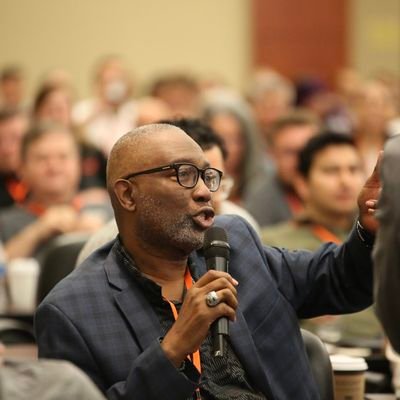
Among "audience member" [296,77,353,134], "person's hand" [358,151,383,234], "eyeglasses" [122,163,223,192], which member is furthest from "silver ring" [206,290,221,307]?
"audience member" [296,77,353,134]

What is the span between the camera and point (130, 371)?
8.51 ft

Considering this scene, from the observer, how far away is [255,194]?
5910 mm

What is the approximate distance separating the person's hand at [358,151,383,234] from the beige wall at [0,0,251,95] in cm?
885

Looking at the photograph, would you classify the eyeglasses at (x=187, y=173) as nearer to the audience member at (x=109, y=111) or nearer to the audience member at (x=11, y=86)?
the audience member at (x=109, y=111)

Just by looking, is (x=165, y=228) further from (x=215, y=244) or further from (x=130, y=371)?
(x=130, y=371)

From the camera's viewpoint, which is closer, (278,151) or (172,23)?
(278,151)

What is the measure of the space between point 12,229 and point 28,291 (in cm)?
69

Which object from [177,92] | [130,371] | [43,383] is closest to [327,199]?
[130,371]

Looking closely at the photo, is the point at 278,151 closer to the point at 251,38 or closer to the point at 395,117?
the point at 395,117

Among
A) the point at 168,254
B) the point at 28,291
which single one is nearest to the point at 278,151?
the point at 28,291

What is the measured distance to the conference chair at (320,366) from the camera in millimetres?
2959

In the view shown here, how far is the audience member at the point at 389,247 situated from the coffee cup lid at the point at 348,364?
3.17 ft

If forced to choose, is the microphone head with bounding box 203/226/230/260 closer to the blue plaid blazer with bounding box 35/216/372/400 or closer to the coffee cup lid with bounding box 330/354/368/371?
the blue plaid blazer with bounding box 35/216/372/400

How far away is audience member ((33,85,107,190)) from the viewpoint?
7043 millimetres
